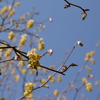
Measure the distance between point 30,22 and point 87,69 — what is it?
9.11 ft

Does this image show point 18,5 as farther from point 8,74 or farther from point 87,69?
point 87,69

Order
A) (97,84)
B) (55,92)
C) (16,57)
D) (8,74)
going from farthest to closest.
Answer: (97,84) → (55,92) → (8,74) → (16,57)

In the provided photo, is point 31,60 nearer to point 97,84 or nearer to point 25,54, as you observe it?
point 25,54

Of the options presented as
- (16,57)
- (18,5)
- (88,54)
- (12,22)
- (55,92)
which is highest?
(16,57)

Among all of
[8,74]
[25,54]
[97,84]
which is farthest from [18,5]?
[25,54]

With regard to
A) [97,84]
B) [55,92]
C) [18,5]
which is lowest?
[97,84]

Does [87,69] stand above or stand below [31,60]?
below

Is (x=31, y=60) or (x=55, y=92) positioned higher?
(x=31, y=60)

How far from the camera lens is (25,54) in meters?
1.35

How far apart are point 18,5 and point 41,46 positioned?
2.69 meters

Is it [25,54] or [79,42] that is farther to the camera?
[79,42]

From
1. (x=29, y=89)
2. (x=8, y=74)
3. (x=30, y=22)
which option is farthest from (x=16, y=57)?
(x=8, y=74)

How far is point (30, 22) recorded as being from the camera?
12.0 ft

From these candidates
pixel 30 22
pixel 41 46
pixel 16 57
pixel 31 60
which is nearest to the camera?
pixel 31 60
